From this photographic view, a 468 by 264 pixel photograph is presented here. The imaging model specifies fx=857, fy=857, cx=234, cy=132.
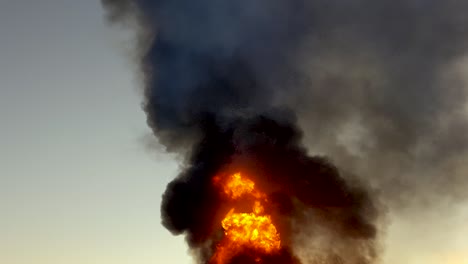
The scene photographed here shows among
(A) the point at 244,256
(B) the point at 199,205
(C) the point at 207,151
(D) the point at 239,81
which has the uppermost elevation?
(D) the point at 239,81

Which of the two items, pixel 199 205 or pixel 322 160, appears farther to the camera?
pixel 322 160

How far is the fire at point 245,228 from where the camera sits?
3066 inches

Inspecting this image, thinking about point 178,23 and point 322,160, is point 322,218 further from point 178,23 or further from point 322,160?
point 178,23

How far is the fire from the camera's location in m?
77.9

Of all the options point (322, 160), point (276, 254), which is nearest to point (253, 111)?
point (322, 160)

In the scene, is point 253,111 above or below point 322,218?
above

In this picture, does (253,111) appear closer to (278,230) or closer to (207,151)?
(207,151)

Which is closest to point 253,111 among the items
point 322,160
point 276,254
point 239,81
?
point 239,81

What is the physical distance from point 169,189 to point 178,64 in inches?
482

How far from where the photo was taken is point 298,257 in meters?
81.4

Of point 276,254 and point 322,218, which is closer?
point 276,254

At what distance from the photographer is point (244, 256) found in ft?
254

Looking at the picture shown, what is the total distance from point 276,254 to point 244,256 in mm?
3230

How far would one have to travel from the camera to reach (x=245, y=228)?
257ft
